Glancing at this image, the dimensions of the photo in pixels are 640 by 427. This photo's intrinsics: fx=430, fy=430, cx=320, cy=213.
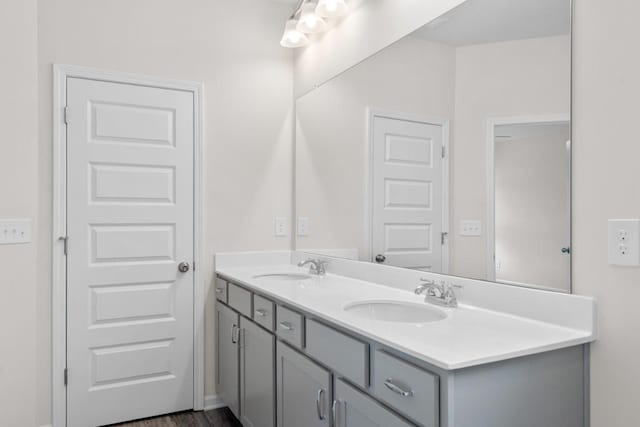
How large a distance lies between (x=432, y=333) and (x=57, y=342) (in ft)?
6.78

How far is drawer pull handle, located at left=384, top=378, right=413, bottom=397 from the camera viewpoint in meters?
1.09

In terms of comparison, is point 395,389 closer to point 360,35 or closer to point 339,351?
point 339,351

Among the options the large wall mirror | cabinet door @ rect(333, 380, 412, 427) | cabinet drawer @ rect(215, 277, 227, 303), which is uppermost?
the large wall mirror

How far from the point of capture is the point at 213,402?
106 inches

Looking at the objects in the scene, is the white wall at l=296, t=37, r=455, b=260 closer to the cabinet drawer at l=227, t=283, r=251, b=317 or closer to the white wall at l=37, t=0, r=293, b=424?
the white wall at l=37, t=0, r=293, b=424

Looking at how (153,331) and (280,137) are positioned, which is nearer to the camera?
(153,331)

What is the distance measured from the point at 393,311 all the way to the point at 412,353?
0.65 m

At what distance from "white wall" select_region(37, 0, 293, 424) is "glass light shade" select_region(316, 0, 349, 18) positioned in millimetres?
584

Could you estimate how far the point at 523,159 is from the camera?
145 centimetres

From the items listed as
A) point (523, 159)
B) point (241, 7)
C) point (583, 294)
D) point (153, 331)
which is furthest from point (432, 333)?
point (241, 7)

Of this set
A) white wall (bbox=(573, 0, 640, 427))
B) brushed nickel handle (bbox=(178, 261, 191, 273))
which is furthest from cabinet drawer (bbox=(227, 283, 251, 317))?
white wall (bbox=(573, 0, 640, 427))

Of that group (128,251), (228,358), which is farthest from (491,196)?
(128,251)

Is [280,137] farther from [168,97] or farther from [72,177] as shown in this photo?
[72,177]

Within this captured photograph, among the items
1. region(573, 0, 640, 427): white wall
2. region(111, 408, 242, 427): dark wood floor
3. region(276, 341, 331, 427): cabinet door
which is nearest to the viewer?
region(573, 0, 640, 427): white wall
